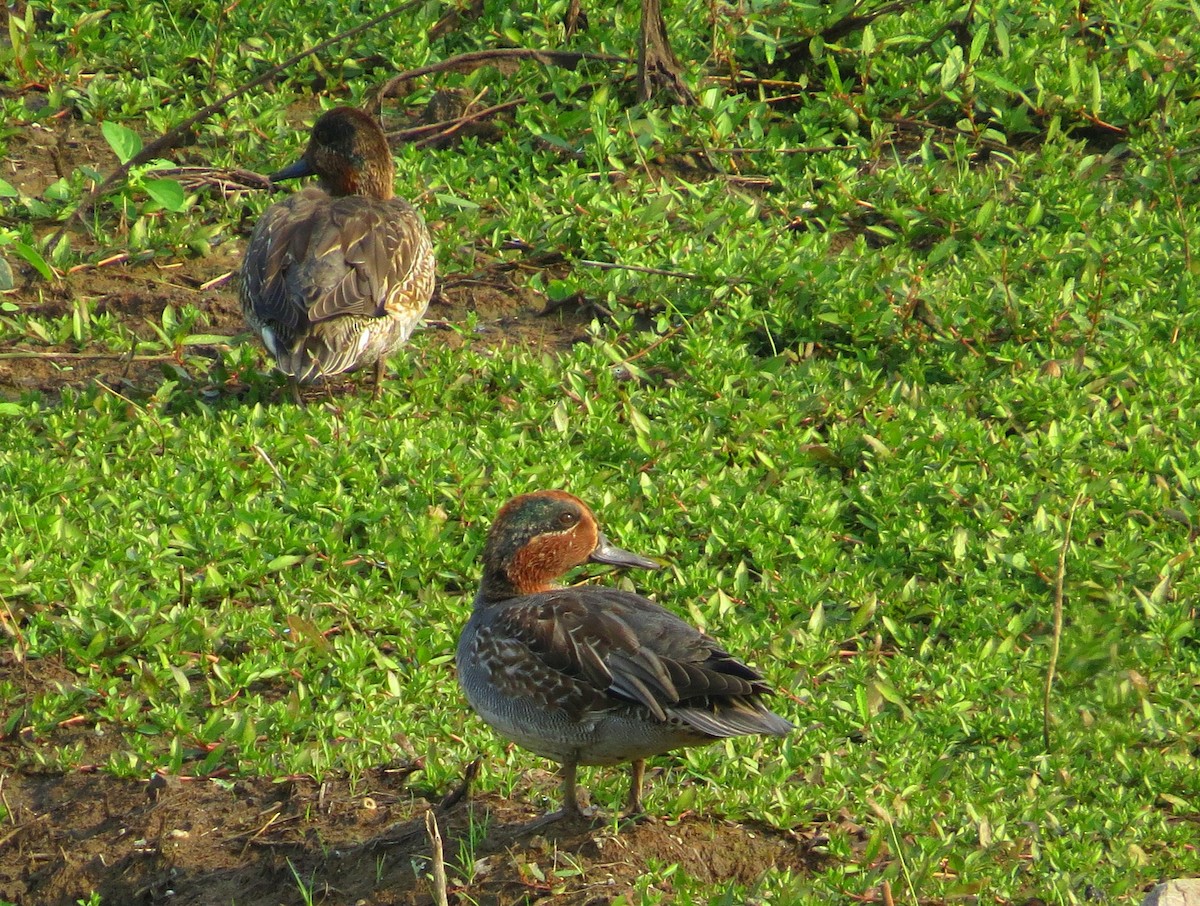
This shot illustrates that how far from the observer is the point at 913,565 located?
676 cm

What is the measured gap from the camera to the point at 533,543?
5.75 m

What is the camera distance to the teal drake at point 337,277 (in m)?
7.58

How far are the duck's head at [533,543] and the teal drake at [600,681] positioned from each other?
0.06 meters

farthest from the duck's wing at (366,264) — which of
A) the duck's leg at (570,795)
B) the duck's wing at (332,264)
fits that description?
the duck's leg at (570,795)

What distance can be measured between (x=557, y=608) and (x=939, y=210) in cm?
438

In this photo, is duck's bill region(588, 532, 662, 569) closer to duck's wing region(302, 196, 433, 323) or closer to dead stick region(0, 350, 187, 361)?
duck's wing region(302, 196, 433, 323)

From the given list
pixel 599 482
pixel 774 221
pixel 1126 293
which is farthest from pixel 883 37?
pixel 599 482

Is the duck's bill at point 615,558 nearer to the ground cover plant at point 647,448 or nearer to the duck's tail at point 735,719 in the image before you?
the ground cover plant at point 647,448

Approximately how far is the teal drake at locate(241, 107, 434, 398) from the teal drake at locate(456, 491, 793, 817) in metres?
2.26

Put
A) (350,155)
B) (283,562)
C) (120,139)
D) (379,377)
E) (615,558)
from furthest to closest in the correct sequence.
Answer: (350,155) → (379,377) → (283,562) → (120,139) → (615,558)

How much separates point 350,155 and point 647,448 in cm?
259

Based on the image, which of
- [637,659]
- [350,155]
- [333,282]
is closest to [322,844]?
[637,659]

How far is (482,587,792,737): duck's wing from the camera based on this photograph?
4.79 m

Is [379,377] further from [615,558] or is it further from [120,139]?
[615,558]
